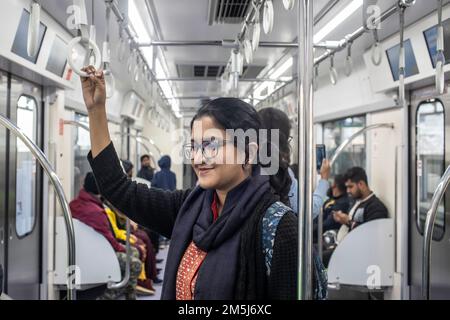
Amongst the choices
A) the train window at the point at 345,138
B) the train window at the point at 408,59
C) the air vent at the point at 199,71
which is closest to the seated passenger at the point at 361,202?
the train window at the point at 345,138

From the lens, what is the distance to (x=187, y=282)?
106 centimetres

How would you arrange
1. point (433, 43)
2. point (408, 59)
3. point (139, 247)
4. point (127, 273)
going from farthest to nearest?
point (139, 247)
point (127, 273)
point (408, 59)
point (433, 43)

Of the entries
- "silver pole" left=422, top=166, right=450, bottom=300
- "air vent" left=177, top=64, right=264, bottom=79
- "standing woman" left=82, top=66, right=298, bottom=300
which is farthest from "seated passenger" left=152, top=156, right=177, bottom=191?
"standing woman" left=82, top=66, right=298, bottom=300

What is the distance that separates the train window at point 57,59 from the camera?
3.10m

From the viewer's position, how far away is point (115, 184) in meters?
1.16

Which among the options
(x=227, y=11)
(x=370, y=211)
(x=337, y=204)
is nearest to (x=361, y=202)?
(x=370, y=211)

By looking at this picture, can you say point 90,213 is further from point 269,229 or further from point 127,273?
point 269,229

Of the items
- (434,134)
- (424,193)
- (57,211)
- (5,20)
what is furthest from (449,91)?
(57,211)

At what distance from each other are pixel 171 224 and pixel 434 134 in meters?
2.70

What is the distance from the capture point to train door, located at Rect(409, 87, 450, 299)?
120 inches

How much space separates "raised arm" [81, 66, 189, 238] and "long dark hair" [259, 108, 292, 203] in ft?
0.94

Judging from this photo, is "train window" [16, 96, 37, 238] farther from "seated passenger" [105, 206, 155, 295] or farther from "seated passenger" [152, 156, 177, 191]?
"seated passenger" [152, 156, 177, 191]

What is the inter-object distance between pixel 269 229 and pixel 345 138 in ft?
14.4

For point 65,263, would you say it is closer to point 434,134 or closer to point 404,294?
point 404,294
